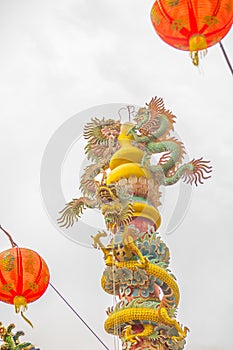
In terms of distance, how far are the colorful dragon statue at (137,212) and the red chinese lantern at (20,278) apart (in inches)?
32.4

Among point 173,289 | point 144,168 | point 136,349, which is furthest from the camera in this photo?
point 144,168

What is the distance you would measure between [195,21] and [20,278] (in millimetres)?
3751

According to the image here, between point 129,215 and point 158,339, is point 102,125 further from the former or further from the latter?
point 158,339

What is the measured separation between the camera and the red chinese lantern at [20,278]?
25.1 ft

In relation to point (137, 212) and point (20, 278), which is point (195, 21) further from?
point (20, 278)

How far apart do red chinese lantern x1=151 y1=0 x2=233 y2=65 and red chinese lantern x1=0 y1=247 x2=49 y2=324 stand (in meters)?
3.40

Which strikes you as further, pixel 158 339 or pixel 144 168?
pixel 144 168

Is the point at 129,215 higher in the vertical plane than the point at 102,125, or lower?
lower

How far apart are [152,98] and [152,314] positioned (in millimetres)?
3265

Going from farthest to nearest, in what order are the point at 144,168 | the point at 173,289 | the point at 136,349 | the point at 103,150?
the point at 103,150
the point at 144,168
the point at 173,289
the point at 136,349

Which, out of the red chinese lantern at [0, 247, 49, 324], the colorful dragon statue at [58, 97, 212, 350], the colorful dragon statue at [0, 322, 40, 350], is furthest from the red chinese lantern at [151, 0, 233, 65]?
the colorful dragon statue at [0, 322, 40, 350]

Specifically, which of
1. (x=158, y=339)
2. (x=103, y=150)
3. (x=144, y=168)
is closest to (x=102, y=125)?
(x=103, y=150)

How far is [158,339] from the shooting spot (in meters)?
7.53

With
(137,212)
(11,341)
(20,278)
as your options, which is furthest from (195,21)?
(11,341)
